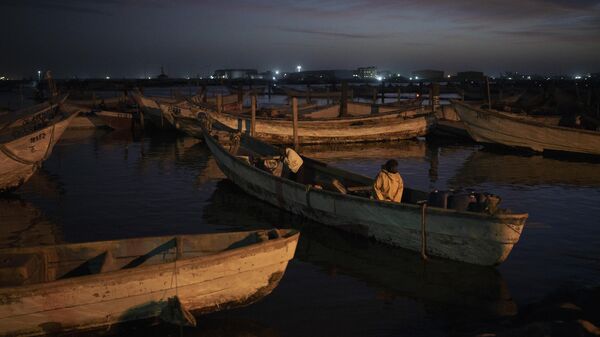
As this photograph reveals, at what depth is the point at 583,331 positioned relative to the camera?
16.9 ft

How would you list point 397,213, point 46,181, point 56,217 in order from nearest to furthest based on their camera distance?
1. point 397,213
2. point 56,217
3. point 46,181

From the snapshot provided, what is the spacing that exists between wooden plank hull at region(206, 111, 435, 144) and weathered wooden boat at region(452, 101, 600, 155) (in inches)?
145

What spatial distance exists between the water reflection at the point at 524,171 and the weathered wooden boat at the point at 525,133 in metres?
0.76

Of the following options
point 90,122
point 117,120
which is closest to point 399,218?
point 117,120

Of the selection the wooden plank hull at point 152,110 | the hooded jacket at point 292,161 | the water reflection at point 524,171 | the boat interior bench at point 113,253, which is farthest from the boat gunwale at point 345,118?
the boat interior bench at point 113,253

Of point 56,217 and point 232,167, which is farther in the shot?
point 232,167

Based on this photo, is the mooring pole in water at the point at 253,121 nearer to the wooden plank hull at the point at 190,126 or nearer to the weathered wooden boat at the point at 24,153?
the wooden plank hull at the point at 190,126

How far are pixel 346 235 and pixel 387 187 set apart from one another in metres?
1.71

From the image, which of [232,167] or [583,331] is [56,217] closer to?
[232,167]

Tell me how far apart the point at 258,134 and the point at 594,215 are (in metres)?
16.3

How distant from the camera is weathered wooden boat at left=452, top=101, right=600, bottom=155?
846 inches

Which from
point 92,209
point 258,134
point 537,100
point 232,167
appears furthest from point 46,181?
point 537,100

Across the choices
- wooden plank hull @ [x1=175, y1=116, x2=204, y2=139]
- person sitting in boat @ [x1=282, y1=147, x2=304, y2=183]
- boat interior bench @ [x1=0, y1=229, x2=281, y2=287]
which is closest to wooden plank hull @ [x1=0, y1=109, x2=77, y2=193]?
person sitting in boat @ [x1=282, y1=147, x2=304, y2=183]

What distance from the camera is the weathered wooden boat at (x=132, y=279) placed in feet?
18.9
